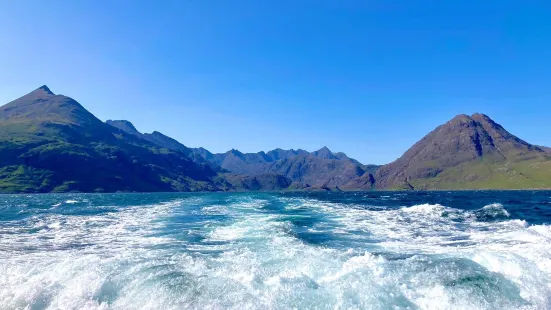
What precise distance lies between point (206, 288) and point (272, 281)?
105 inches

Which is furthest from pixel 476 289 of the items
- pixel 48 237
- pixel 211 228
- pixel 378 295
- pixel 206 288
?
pixel 48 237

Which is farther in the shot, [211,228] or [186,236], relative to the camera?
[211,228]

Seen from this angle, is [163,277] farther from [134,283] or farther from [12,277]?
[12,277]

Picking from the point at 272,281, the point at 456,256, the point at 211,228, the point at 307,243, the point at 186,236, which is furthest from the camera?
the point at 211,228

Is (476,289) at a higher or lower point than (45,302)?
higher

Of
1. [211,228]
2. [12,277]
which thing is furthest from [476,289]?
[211,228]

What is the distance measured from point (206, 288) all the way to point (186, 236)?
48.1 ft

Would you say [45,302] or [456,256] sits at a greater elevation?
[456,256]

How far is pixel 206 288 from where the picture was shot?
1448 cm

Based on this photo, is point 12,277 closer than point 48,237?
Yes

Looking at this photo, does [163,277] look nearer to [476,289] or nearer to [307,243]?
[307,243]

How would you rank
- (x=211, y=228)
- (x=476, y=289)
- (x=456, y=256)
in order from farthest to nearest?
1. (x=211, y=228)
2. (x=456, y=256)
3. (x=476, y=289)

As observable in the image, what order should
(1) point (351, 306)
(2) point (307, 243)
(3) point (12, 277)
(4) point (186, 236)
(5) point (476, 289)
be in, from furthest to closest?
(4) point (186, 236) < (2) point (307, 243) < (3) point (12, 277) < (5) point (476, 289) < (1) point (351, 306)

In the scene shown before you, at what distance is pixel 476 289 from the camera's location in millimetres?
14258
